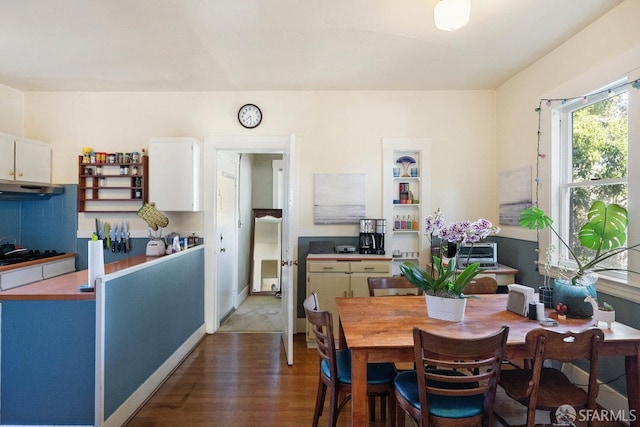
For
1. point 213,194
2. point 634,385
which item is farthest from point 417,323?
point 213,194

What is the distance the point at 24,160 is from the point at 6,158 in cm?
21

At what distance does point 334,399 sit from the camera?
1.80m

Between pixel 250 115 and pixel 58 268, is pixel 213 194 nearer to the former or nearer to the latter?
pixel 250 115

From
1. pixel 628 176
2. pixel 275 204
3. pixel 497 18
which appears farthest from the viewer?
pixel 275 204

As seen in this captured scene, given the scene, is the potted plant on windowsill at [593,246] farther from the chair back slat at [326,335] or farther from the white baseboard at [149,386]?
the white baseboard at [149,386]

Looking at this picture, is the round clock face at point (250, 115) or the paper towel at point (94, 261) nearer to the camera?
the paper towel at point (94, 261)

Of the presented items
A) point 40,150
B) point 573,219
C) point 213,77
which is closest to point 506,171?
point 573,219

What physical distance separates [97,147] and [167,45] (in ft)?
5.98

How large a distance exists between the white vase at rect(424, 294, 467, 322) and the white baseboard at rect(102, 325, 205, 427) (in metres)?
2.18

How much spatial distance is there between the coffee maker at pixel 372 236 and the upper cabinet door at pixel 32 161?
12.1 feet

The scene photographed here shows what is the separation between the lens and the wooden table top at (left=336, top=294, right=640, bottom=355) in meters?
1.67

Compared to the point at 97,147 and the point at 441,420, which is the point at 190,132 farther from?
the point at 441,420

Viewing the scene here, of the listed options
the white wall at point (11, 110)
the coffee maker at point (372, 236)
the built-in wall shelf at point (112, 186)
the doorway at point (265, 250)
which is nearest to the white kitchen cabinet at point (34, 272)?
the built-in wall shelf at point (112, 186)

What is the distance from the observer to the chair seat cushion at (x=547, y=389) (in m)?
1.66
